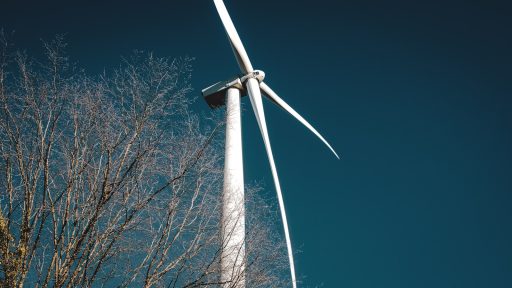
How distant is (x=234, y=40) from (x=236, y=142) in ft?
14.6

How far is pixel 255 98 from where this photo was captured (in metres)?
12.5

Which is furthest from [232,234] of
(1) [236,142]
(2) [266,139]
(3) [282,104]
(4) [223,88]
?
(3) [282,104]

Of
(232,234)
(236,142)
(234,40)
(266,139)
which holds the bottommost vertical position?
(232,234)

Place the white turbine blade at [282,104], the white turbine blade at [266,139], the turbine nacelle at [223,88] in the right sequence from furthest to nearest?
the white turbine blade at [282,104], the turbine nacelle at [223,88], the white turbine blade at [266,139]

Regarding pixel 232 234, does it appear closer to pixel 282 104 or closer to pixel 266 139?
pixel 266 139

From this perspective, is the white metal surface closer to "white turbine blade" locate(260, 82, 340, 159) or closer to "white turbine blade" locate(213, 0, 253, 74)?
"white turbine blade" locate(213, 0, 253, 74)

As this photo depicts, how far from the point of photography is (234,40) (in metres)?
12.8

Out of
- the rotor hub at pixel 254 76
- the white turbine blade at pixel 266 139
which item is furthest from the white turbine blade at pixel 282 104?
the white turbine blade at pixel 266 139

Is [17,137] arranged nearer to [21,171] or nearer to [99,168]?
[21,171]

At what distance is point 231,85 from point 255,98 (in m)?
1.12

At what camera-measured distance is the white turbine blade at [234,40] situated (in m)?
12.2

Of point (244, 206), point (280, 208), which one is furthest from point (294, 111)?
point (244, 206)

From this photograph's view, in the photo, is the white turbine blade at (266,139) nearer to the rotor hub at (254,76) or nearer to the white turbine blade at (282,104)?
the rotor hub at (254,76)

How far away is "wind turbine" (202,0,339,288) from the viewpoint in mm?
6387
